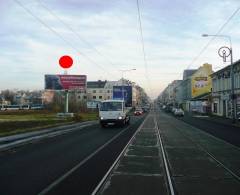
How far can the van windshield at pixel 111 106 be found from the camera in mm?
33750

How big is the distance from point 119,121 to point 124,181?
81.4ft

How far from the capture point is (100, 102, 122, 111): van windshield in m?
33.8

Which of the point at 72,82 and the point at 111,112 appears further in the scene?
the point at 72,82

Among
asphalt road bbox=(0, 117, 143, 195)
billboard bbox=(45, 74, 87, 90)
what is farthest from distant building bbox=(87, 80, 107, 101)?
asphalt road bbox=(0, 117, 143, 195)

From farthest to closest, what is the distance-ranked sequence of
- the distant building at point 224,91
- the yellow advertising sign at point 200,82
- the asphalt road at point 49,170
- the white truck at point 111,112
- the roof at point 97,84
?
the roof at point 97,84 → the yellow advertising sign at point 200,82 → the distant building at point 224,91 → the white truck at point 111,112 → the asphalt road at point 49,170

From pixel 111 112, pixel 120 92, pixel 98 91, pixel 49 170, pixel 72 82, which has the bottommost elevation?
pixel 49 170

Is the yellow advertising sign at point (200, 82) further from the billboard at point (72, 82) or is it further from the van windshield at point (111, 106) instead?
the van windshield at point (111, 106)

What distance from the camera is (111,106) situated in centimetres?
3381

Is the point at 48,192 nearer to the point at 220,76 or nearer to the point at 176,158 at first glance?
the point at 176,158

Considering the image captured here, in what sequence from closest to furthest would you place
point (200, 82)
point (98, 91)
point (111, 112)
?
point (111, 112) → point (200, 82) → point (98, 91)

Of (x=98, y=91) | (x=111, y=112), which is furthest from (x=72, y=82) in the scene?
(x=98, y=91)

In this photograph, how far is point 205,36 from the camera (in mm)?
39312

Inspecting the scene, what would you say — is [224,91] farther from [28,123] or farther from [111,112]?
[28,123]

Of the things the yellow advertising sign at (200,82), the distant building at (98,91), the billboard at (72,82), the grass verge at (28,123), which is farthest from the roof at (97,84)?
the grass verge at (28,123)
